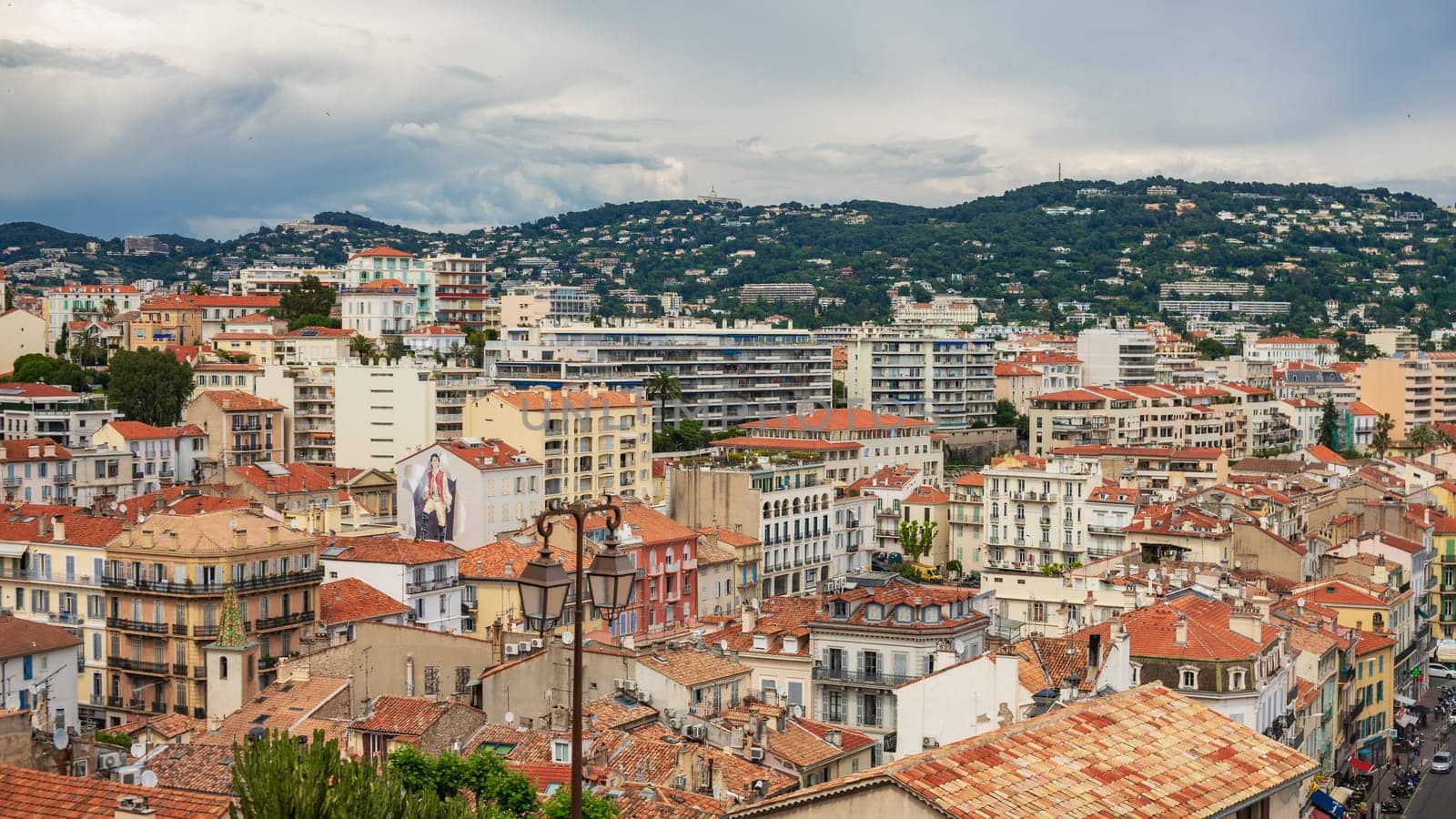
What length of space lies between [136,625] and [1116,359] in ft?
378

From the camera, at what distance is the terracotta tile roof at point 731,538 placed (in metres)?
77.2

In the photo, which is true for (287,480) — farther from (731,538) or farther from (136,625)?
(136,625)

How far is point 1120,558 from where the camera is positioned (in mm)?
66750

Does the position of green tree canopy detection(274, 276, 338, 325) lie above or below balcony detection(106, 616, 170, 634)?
above

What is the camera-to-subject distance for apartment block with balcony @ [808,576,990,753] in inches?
→ 1773

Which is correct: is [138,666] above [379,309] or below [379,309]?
below

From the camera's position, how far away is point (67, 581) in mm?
55906

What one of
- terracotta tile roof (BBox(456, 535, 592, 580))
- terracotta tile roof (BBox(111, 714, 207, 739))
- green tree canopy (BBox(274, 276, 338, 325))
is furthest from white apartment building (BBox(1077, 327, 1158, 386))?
terracotta tile roof (BBox(111, 714, 207, 739))

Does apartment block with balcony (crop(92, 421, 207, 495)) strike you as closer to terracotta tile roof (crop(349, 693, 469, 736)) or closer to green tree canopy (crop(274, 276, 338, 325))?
green tree canopy (crop(274, 276, 338, 325))

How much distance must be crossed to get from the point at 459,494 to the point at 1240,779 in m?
61.1

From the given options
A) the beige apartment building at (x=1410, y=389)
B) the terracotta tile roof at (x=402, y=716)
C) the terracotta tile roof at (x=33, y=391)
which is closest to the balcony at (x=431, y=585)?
the terracotta tile roof at (x=402, y=716)

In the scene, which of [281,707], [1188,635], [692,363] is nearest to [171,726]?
[281,707]

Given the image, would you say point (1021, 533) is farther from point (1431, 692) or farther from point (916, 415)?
point (916, 415)

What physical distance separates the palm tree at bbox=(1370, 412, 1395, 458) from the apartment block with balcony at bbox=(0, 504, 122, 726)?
11067 centimetres
